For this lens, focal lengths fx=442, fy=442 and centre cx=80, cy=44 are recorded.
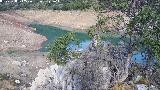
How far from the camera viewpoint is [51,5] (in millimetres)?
68500

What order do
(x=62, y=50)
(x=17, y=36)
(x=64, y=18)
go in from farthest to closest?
1. (x=64, y=18)
2. (x=17, y=36)
3. (x=62, y=50)

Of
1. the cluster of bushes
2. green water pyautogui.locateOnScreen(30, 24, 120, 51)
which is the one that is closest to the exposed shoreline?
green water pyautogui.locateOnScreen(30, 24, 120, 51)

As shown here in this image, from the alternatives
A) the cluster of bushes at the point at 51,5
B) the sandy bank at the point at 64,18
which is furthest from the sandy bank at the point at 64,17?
the cluster of bushes at the point at 51,5

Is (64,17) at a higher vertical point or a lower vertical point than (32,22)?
higher

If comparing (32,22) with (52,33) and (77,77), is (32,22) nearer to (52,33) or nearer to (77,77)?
(52,33)

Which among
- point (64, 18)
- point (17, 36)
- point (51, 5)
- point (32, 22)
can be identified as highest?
point (17, 36)

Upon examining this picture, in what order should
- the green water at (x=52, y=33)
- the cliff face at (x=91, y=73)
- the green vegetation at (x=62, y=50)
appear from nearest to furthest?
the cliff face at (x=91, y=73)
the green vegetation at (x=62, y=50)
the green water at (x=52, y=33)

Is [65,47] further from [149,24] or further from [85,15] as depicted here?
[85,15]

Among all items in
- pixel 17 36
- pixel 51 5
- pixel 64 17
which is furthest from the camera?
pixel 51 5

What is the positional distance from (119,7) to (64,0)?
48973 millimetres

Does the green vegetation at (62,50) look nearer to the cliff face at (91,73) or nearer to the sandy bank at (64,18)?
the cliff face at (91,73)

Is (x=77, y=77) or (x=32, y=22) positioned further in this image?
(x=32, y=22)

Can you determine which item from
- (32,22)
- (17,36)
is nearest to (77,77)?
(17,36)

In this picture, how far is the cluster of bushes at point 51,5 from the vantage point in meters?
66.2
